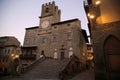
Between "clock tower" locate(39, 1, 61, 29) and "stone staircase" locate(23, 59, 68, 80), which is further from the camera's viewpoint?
"clock tower" locate(39, 1, 61, 29)

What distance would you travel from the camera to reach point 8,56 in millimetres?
34531

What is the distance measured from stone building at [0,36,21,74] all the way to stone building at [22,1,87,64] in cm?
667

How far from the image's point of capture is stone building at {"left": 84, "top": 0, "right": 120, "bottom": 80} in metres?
9.55

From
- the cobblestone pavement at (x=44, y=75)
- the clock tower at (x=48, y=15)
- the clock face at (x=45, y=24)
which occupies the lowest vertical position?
the cobblestone pavement at (x=44, y=75)

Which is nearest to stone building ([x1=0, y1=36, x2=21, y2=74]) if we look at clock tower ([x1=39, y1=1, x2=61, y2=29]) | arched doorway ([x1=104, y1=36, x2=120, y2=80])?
clock tower ([x1=39, y1=1, x2=61, y2=29])

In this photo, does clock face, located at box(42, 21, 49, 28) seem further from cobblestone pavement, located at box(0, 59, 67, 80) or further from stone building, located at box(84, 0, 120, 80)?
stone building, located at box(84, 0, 120, 80)

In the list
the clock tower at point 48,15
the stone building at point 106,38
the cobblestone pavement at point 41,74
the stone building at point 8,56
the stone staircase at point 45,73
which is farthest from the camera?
the stone building at point 8,56

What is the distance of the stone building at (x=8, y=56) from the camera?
32938 millimetres

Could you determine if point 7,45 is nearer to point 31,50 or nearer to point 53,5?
point 31,50

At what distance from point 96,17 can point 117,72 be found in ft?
19.7

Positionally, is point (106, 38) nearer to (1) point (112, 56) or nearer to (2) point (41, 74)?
(1) point (112, 56)

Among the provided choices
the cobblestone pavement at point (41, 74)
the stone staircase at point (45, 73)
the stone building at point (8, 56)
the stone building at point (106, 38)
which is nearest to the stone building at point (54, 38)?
the stone building at point (8, 56)

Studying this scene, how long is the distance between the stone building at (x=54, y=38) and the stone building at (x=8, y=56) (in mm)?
6665

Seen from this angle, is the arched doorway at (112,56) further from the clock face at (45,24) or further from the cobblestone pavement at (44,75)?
the clock face at (45,24)
